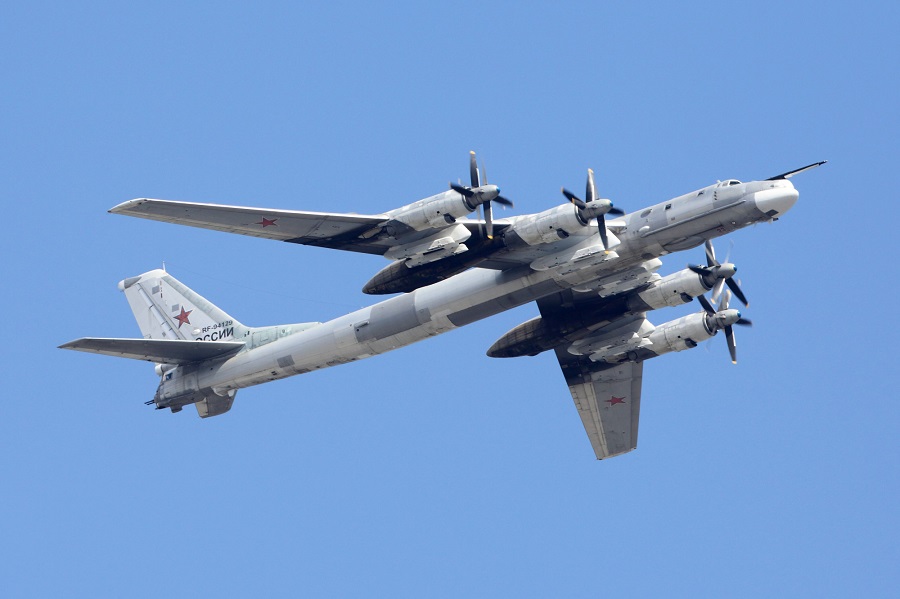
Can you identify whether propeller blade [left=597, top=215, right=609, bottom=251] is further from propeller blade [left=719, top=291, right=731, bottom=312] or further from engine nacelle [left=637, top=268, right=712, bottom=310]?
propeller blade [left=719, top=291, right=731, bottom=312]

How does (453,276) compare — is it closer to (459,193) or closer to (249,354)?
(459,193)

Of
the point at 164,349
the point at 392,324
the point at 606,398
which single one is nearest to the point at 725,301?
the point at 606,398

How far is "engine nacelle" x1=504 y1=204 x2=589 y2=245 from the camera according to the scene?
145ft

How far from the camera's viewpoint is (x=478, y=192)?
43125mm

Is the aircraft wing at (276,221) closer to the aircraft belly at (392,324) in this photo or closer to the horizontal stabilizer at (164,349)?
the aircraft belly at (392,324)

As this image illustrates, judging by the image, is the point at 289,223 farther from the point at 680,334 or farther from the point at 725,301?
the point at 725,301

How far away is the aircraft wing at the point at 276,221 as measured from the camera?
145 feet

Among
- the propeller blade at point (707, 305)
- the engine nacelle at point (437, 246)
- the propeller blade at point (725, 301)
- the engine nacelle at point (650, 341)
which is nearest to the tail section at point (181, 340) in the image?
the engine nacelle at point (437, 246)

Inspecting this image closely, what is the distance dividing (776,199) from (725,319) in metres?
8.67

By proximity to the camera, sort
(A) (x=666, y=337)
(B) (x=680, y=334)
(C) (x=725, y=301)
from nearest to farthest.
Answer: (C) (x=725, y=301), (B) (x=680, y=334), (A) (x=666, y=337)

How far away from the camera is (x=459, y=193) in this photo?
1700 inches

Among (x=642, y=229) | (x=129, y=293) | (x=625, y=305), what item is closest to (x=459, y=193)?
(x=642, y=229)

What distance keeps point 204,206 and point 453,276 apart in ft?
31.9

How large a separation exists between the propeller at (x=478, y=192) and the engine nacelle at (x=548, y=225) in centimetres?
180
